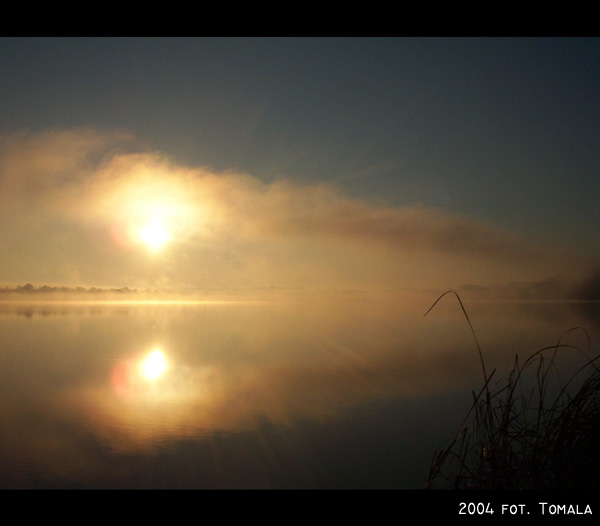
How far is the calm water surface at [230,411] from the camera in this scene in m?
4.96

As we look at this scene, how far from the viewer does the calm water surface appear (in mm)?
4955

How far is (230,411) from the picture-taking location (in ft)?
23.5

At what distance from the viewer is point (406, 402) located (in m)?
7.83

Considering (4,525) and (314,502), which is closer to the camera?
(4,525)

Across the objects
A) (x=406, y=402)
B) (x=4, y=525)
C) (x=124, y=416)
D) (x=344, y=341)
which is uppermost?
(x=344, y=341)
